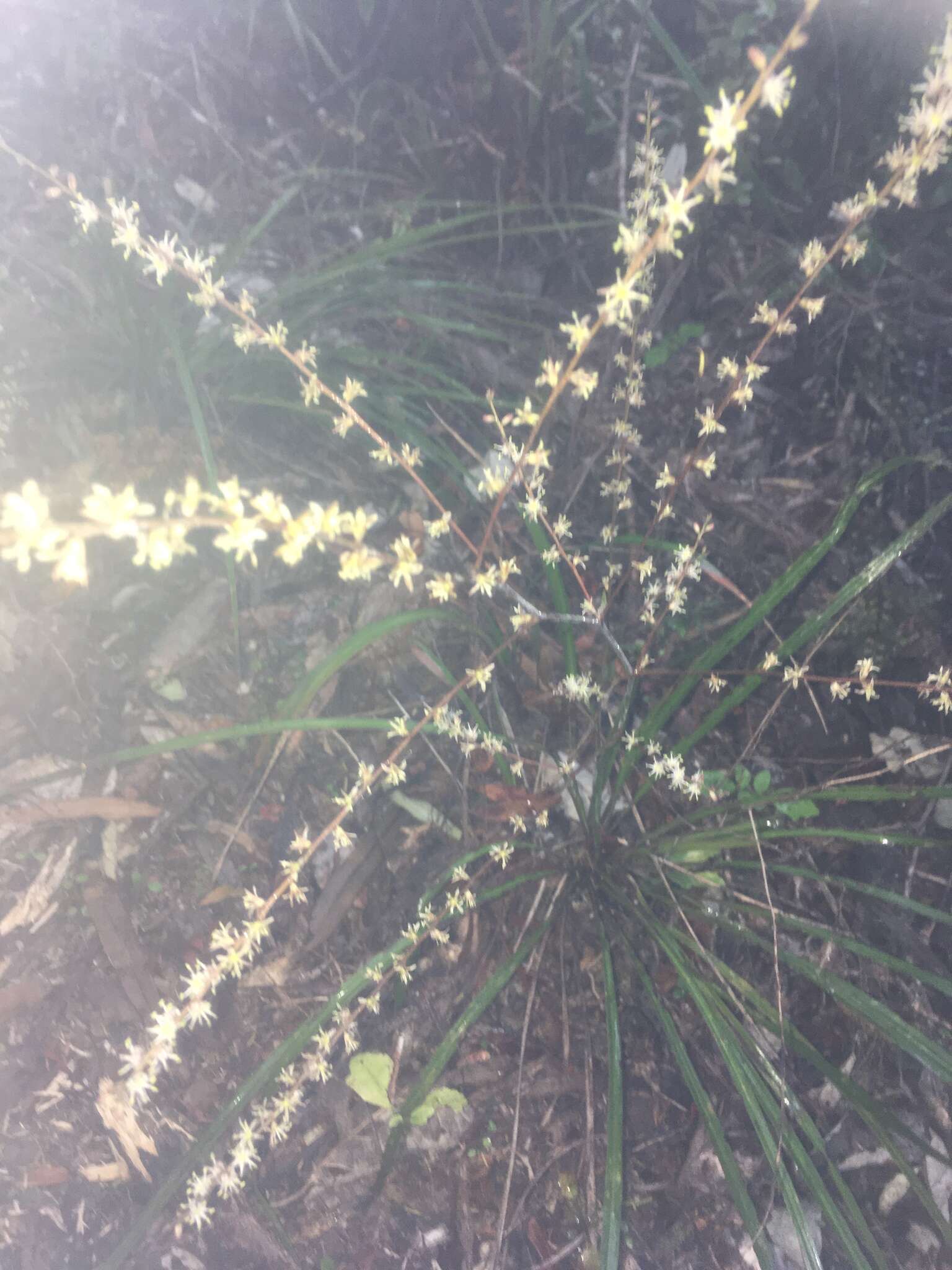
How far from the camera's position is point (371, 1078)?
4.98 feet

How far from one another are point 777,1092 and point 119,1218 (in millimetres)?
1327

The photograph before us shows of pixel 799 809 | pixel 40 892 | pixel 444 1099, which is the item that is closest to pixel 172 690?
pixel 40 892

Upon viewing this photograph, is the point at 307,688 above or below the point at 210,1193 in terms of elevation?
above

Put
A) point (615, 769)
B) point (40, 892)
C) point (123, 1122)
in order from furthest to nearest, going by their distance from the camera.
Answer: point (615, 769)
point (40, 892)
point (123, 1122)

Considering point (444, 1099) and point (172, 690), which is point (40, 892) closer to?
point (172, 690)

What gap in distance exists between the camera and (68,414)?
204cm

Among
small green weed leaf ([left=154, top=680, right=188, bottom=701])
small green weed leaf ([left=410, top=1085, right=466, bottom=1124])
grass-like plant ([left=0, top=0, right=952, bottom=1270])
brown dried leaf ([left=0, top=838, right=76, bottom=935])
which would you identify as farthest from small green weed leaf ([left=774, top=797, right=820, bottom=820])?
brown dried leaf ([left=0, top=838, right=76, bottom=935])

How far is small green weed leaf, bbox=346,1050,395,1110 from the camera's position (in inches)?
59.4

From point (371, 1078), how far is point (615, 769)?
89 centimetres

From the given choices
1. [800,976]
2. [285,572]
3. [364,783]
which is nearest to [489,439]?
[285,572]

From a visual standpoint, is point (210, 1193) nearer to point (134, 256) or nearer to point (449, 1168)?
Result: point (449, 1168)

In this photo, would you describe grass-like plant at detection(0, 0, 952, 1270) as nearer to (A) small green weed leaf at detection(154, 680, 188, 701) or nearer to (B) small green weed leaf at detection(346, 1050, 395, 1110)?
(B) small green weed leaf at detection(346, 1050, 395, 1110)

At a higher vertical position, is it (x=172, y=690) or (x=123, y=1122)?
(x=172, y=690)

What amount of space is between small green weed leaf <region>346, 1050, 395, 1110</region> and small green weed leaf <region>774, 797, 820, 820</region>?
1.02 metres
